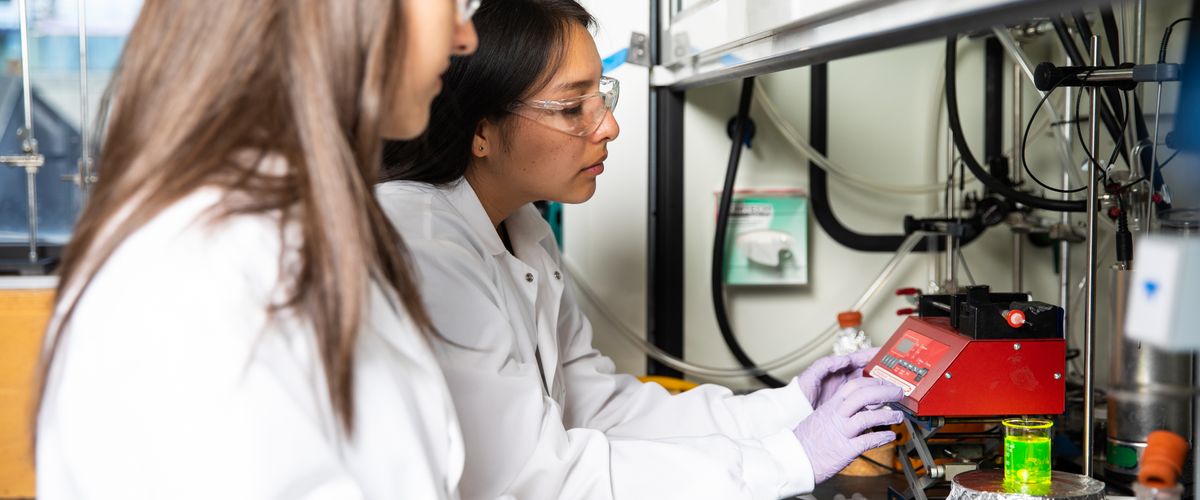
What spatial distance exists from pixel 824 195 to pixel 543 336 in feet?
2.63

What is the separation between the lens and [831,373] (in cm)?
154

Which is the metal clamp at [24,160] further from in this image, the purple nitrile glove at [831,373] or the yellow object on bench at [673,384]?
the purple nitrile glove at [831,373]

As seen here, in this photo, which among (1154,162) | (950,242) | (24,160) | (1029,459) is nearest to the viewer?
(1029,459)

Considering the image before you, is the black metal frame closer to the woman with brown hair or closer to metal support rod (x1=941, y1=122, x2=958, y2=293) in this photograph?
metal support rod (x1=941, y1=122, x2=958, y2=293)

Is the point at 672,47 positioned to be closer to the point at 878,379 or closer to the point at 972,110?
the point at 972,110

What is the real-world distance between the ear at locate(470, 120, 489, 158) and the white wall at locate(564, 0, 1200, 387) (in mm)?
521

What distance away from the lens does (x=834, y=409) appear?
4.11 feet

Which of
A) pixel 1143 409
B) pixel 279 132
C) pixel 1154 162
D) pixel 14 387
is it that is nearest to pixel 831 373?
pixel 1143 409

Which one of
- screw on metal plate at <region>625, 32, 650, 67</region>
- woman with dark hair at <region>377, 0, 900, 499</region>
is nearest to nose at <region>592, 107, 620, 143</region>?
woman with dark hair at <region>377, 0, 900, 499</region>

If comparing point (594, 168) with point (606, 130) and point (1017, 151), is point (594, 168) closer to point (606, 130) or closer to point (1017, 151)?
point (606, 130)

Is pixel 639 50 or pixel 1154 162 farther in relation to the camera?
pixel 639 50

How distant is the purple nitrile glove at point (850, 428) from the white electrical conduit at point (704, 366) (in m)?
0.68

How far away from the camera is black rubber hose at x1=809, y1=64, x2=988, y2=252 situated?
2.00 metres

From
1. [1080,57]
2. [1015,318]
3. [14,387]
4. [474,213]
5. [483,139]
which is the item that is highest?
[1080,57]
